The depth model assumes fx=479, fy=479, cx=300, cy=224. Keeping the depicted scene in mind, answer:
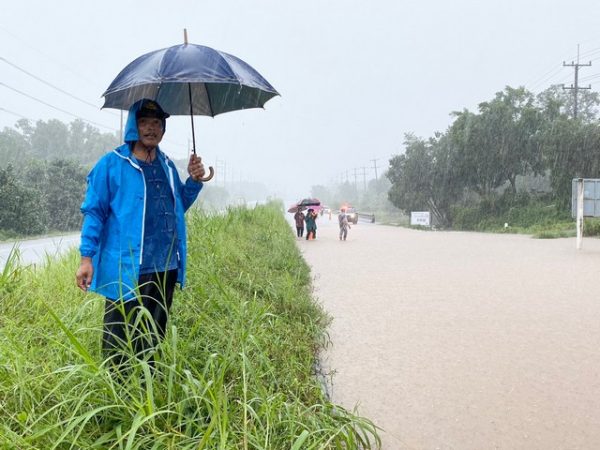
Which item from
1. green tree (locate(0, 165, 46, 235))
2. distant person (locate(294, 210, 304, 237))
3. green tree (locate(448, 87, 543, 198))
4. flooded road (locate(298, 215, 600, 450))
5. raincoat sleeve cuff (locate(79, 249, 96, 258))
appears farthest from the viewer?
green tree (locate(448, 87, 543, 198))

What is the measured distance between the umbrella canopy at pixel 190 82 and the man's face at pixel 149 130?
0.35 meters

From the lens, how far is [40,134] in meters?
55.4

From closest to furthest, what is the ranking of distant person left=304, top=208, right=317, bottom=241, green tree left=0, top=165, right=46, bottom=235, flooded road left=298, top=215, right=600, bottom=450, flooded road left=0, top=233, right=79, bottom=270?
flooded road left=298, top=215, right=600, bottom=450
flooded road left=0, top=233, right=79, bottom=270
distant person left=304, top=208, right=317, bottom=241
green tree left=0, top=165, right=46, bottom=235

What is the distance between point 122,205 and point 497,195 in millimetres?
31467

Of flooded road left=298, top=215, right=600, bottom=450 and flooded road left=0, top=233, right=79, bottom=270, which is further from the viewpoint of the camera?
flooded road left=0, top=233, right=79, bottom=270

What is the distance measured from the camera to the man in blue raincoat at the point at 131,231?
7.73ft

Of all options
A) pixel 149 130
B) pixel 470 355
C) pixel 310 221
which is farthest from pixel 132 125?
pixel 310 221

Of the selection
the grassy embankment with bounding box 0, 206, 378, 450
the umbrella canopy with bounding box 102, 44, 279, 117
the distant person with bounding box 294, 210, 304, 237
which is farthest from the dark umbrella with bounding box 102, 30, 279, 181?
the distant person with bounding box 294, 210, 304, 237

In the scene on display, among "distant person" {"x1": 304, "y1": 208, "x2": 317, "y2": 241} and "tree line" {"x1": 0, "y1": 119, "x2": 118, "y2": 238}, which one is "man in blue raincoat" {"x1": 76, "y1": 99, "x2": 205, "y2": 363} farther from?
"tree line" {"x1": 0, "y1": 119, "x2": 118, "y2": 238}

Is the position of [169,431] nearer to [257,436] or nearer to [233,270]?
[257,436]

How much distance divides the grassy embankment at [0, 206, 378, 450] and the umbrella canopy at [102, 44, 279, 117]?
1.21 meters

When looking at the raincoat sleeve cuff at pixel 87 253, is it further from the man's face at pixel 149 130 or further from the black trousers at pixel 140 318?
the man's face at pixel 149 130

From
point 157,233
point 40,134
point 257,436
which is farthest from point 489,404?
point 40,134

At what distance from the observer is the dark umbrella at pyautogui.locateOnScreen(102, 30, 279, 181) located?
110 inches
